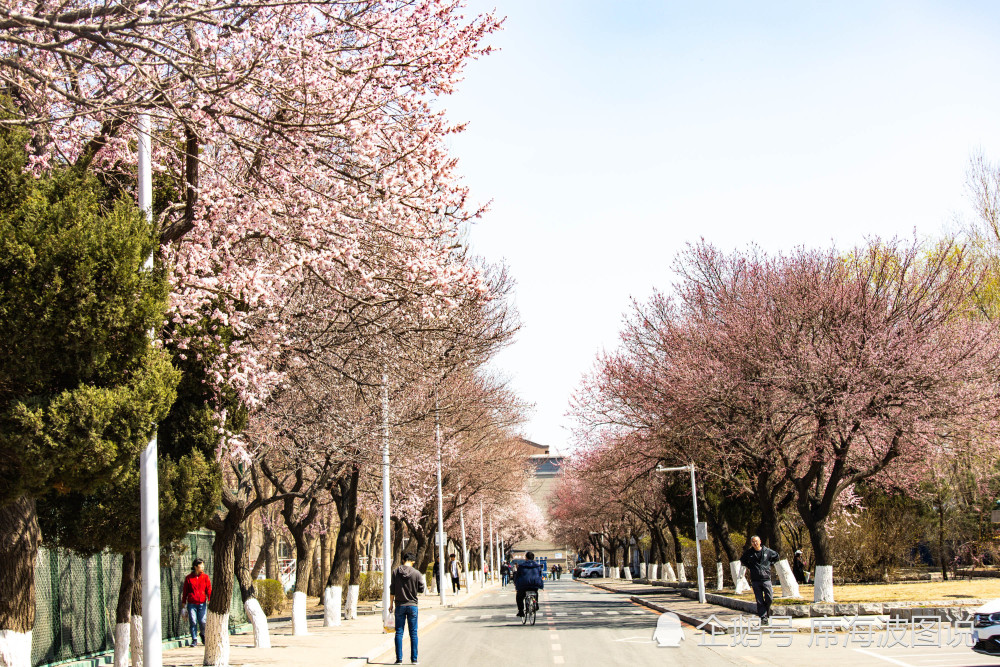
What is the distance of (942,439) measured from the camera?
23.8m

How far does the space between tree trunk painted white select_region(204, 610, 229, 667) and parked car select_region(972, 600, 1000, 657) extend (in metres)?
10.8

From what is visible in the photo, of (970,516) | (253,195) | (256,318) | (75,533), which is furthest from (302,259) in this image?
(970,516)

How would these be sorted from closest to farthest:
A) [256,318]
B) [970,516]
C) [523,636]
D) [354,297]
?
[354,297]
[256,318]
[523,636]
[970,516]

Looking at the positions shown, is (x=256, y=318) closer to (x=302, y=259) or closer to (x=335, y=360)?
(x=302, y=259)

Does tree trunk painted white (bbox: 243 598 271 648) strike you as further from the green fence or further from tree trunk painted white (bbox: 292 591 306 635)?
tree trunk painted white (bbox: 292 591 306 635)

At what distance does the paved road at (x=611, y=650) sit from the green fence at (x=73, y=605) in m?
5.07

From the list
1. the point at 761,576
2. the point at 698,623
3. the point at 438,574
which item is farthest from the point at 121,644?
the point at 438,574

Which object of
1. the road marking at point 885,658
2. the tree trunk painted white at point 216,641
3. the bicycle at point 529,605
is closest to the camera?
the road marking at point 885,658

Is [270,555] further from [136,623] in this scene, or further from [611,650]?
[611,650]

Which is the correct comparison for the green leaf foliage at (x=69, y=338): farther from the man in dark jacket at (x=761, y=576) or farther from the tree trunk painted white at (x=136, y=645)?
the man in dark jacket at (x=761, y=576)

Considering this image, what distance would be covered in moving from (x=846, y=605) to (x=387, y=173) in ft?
47.4

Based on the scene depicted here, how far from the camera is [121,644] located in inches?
586

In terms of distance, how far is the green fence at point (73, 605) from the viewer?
15.7 metres

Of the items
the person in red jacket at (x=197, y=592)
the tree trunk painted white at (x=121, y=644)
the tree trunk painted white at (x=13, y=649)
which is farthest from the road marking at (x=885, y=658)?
the person in red jacket at (x=197, y=592)
